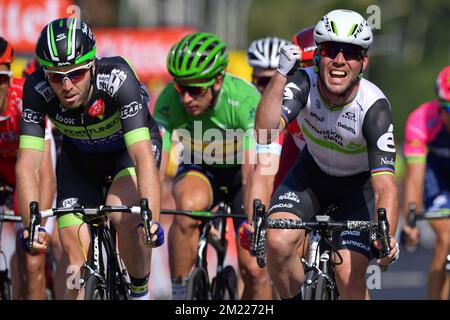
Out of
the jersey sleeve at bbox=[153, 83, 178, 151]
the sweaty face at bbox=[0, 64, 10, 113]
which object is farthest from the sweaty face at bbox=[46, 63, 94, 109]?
the jersey sleeve at bbox=[153, 83, 178, 151]

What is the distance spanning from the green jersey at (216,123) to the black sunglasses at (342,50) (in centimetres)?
206

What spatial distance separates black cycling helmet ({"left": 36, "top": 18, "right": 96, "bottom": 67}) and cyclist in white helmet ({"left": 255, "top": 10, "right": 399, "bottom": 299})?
1.33 metres

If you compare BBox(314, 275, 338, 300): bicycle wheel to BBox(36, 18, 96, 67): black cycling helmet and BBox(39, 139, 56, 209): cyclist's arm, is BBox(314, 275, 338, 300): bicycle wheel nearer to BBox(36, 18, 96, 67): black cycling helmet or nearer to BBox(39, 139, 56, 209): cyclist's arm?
BBox(36, 18, 96, 67): black cycling helmet

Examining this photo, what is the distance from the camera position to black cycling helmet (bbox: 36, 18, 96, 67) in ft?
23.3

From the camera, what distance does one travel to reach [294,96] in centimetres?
741

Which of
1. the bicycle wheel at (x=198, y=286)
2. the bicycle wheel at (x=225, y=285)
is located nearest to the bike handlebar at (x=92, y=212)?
the bicycle wheel at (x=198, y=286)

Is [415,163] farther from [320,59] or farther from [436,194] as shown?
[320,59]

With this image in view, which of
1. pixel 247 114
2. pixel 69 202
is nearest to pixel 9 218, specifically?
pixel 69 202

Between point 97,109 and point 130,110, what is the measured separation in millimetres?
360

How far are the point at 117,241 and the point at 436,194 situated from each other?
426 centimetres

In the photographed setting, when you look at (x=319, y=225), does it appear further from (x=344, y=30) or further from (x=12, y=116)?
(x=12, y=116)

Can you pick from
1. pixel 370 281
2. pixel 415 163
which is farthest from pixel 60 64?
pixel 415 163

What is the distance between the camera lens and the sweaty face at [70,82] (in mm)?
7160

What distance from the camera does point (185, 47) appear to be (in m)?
9.31
